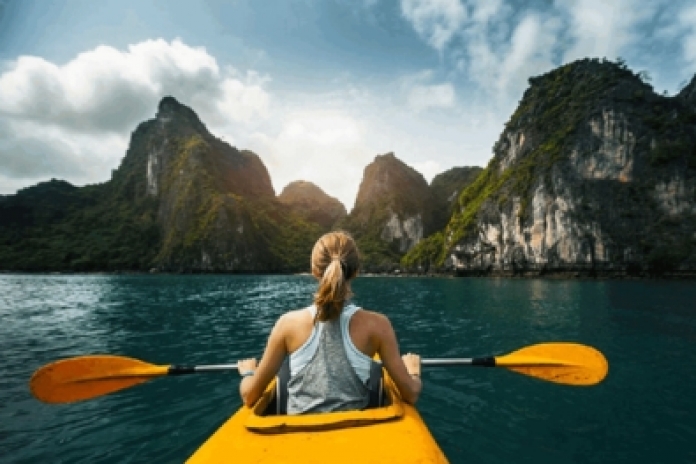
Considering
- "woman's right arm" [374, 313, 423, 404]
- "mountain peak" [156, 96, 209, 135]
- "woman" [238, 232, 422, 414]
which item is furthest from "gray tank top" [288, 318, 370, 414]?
"mountain peak" [156, 96, 209, 135]

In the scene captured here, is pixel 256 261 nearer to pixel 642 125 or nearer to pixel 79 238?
pixel 79 238

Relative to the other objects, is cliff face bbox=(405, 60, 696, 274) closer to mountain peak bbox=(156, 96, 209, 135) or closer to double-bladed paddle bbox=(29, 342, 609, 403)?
double-bladed paddle bbox=(29, 342, 609, 403)

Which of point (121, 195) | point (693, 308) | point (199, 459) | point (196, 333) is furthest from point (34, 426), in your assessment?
point (121, 195)

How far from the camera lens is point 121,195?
154 m

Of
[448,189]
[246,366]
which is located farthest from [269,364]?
[448,189]

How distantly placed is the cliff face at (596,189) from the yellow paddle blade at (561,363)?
71437 millimetres

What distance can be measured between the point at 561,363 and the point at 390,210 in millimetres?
154678

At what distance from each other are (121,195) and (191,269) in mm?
65645

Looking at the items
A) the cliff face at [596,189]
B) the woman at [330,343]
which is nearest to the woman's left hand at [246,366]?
the woman at [330,343]

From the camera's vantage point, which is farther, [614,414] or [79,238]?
[79,238]

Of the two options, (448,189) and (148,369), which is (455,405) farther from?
(448,189)

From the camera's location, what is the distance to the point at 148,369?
457cm

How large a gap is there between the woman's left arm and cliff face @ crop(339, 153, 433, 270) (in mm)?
141694

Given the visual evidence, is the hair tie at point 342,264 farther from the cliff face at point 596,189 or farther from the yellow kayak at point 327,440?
the cliff face at point 596,189
